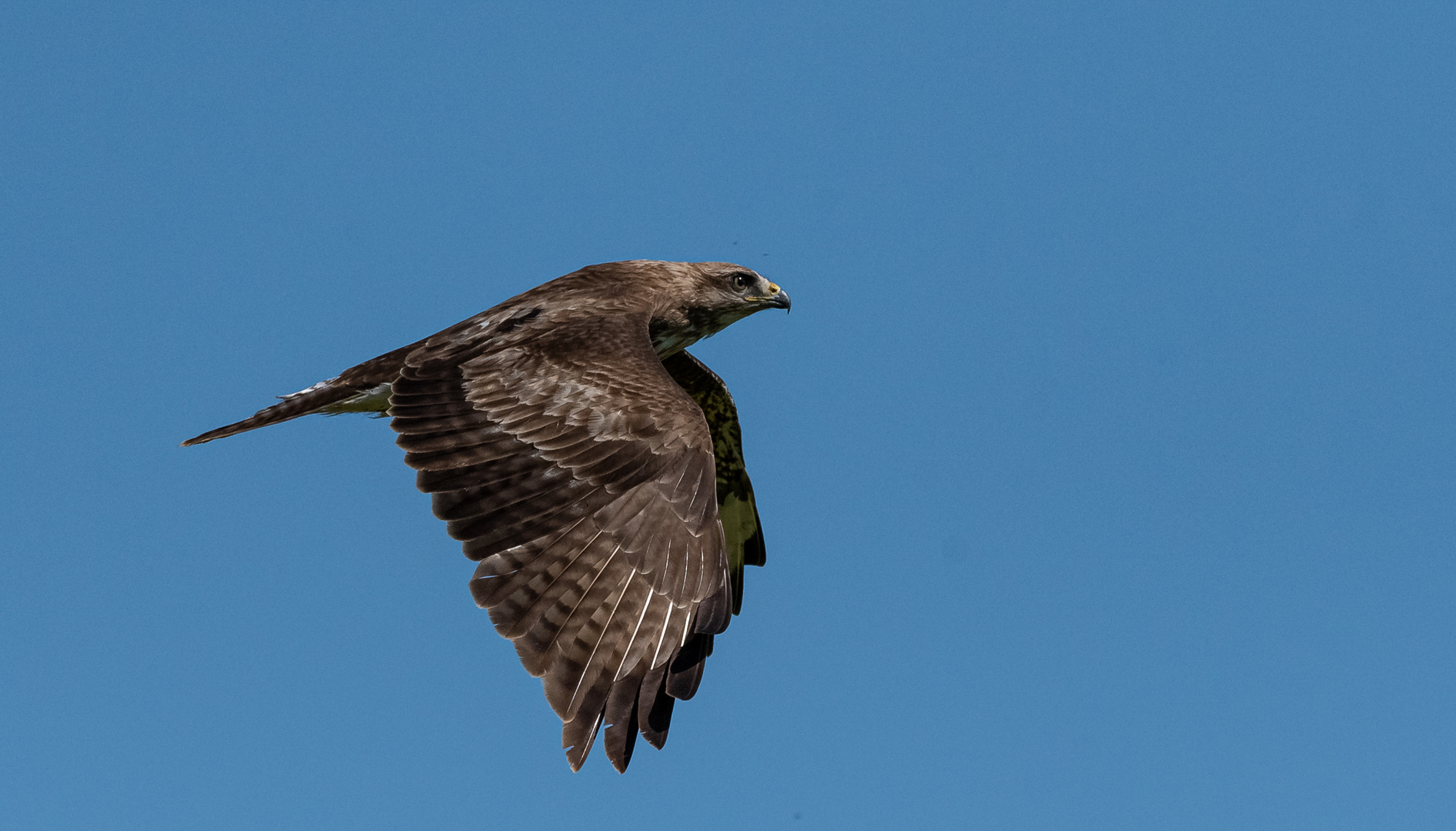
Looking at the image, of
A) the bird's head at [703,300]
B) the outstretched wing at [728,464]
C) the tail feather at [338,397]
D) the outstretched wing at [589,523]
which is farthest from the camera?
the bird's head at [703,300]

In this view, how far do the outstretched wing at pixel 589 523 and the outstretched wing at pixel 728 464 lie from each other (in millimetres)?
2124

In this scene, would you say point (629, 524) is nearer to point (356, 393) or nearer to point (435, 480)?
point (435, 480)

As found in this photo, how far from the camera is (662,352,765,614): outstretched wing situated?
10195mm

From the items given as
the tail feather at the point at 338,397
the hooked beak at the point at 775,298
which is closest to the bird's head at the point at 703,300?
the hooked beak at the point at 775,298

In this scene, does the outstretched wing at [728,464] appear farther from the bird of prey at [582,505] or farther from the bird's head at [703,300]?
the bird of prey at [582,505]

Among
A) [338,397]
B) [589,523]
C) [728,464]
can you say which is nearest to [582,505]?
[589,523]

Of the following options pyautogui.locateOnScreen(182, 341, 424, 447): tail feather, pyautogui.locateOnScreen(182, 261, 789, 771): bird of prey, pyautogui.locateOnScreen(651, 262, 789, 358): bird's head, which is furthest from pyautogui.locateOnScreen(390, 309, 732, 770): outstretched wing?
pyautogui.locateOnScreen(651, 262, 789, 358): bird's head

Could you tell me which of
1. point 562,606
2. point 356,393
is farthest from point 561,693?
point 356,393

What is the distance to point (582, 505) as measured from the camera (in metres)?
7.76

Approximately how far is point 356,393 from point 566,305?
148 cm

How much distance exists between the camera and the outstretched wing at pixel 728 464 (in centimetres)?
1020

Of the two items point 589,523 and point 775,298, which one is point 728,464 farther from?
point 589,523

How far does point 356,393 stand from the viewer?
9273 mm

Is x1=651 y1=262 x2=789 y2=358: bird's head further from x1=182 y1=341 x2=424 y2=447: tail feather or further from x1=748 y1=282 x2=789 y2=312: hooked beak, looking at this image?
x1=182 y1=341 x2=424 y2=447: tail feather
